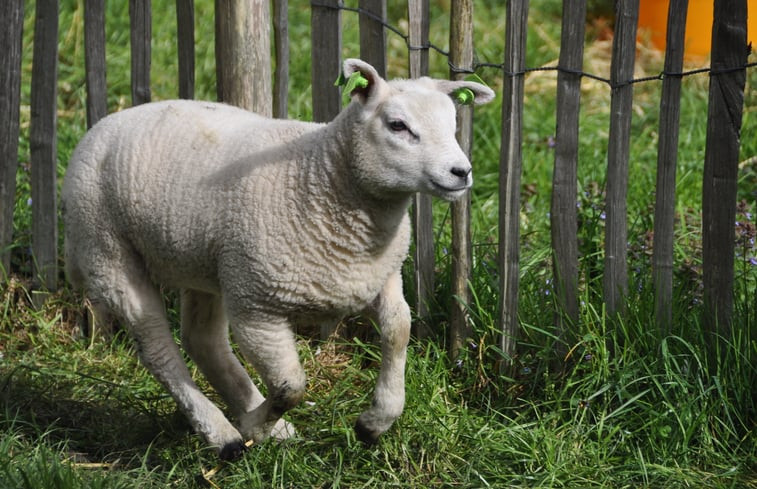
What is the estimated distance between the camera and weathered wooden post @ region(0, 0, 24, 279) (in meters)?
4.65

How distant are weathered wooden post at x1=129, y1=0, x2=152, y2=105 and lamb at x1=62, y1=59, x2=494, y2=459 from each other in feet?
2.09

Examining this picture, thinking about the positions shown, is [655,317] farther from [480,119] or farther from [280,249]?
[480,119]

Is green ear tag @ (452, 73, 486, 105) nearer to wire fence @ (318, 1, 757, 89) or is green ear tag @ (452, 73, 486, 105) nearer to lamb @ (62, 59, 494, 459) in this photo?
lamb @ (62, 59, 494, 459)

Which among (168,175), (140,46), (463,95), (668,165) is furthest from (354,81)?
(140,46)

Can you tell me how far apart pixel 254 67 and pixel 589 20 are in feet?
16.1

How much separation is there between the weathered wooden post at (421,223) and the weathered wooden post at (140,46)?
3.98 ft

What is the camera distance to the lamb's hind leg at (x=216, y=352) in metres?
4.00

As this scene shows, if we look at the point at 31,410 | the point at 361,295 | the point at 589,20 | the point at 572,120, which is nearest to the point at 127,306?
the point at 31,410

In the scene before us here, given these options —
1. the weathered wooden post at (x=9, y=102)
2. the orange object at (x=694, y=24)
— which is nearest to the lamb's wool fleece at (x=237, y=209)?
the weathered wooden post at (x=9, y=102)

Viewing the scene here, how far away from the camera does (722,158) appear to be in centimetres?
352

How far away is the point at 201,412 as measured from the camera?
3777 millimetres

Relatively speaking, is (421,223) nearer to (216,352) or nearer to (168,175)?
(216,352)

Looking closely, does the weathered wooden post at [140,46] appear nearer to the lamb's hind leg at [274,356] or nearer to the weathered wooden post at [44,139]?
the weathered wooden post at [44,139]

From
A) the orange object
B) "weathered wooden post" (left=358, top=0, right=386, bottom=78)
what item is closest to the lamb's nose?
"weathered wooden post" (left=358, top=0, right=386, bottom=78)
